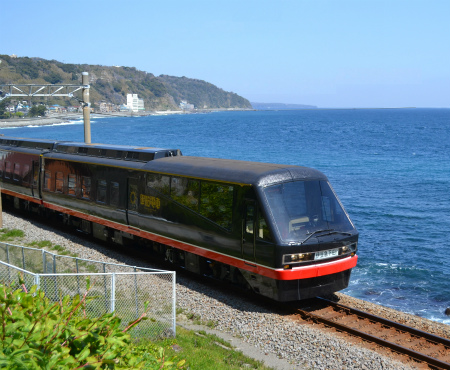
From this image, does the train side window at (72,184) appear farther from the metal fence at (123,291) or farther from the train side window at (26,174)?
the metal fence at (123,291)

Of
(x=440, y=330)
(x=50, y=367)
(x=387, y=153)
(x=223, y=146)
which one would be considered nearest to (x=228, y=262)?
(x=440, y=330)

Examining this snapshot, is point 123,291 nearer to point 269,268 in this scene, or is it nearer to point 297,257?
point 269,268

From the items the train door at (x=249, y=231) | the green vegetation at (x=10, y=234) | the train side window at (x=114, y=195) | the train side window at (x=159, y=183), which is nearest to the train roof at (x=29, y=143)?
the green vegetation at (x=10, y=234)

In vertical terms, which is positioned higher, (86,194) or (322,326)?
(86,194)

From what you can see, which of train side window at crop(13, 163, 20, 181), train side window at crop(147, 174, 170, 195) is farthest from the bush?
train side window at crop(13, 163, 20, 181)

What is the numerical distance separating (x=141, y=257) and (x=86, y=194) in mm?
3406

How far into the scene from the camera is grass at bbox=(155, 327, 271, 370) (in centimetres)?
904

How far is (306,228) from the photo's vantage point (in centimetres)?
1190

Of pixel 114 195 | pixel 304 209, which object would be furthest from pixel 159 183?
pixel 304 209

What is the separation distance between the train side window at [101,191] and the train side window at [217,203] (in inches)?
206

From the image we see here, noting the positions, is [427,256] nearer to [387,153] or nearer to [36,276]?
[36,276]

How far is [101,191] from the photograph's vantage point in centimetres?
1775

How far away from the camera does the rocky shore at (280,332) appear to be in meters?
9.64

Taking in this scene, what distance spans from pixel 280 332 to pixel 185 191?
15.5 feet
